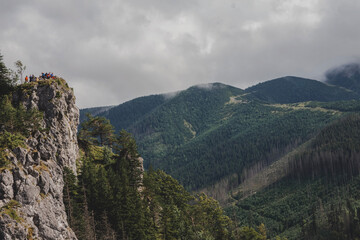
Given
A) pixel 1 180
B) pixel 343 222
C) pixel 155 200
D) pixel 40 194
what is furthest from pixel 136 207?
pixel 343 222

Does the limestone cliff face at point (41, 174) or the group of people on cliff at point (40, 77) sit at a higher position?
the group of people on cliff at point (40, 77)

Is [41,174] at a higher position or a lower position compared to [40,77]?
lower

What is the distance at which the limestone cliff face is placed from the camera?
50125 mm

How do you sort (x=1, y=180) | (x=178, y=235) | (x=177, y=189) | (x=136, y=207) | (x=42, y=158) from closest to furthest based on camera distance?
(x=1, y=180), (x=42, y=158), (x=136, y=207), (x=178, y=235), (x=177, y=189)

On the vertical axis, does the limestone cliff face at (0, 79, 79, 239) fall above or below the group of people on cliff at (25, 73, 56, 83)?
below

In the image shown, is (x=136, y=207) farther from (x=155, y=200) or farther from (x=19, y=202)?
(x=19, y=202)

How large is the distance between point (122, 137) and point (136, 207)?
28652mm

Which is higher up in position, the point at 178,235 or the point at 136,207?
the point at 136,207

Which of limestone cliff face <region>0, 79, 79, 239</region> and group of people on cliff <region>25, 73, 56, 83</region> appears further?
group of people on cliff <region>25, 73, 56, 83</region>

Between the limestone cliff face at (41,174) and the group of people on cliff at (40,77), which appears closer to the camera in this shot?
the limestone cliff face at (41,174)

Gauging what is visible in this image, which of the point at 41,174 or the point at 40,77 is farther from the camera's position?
the point at 40,77

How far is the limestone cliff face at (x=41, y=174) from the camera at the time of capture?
164 feet

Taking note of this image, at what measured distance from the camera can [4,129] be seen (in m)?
56.8

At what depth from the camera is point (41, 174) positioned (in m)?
57.5
